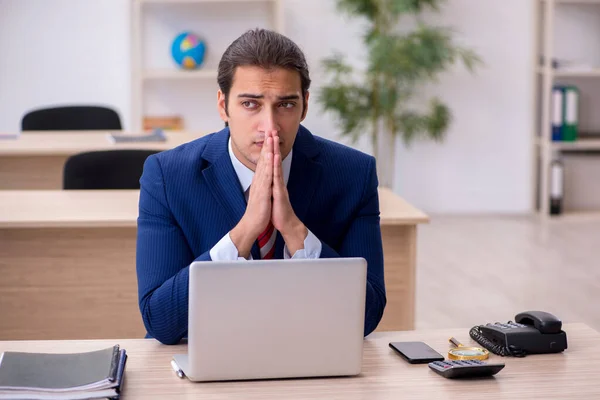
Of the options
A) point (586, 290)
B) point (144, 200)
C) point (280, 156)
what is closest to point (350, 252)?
point (280, 156)

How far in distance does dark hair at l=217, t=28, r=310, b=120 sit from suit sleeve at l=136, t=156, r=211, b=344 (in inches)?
10.7

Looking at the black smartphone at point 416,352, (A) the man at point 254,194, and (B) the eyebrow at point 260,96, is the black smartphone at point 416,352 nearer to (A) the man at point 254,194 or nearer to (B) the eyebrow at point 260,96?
(A) the man at point 254,194

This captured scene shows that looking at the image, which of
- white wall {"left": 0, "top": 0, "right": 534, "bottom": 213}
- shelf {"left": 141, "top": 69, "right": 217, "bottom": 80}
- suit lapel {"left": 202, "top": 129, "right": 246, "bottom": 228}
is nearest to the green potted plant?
white wall {"left": 0, "top": 0, "right": 534, "bottom": 213}

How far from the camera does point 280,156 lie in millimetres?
1909

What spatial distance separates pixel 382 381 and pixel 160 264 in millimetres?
569

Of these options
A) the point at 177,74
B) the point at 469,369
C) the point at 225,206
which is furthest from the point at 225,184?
the point at 177,74

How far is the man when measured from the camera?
74.8 inches

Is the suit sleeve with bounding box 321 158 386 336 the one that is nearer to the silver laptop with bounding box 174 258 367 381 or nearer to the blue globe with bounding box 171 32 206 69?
the silver laptop with bounding box 174 258 367 381

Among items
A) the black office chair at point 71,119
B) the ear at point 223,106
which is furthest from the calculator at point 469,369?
the black office chair at point 71,119

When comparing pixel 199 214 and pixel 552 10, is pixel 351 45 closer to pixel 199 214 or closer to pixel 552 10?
pixel 552 10

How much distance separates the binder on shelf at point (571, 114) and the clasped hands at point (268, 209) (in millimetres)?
4848

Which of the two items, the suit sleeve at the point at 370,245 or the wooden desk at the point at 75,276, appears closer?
the suit sleeve at the point at 370,245

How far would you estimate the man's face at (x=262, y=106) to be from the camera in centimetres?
194

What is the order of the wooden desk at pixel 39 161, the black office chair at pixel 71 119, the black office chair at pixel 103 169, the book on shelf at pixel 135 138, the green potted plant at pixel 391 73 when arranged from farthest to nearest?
the green potted plant at pixel 391 73, the black office chair at pixel 71 119, the book on shelf at pixel 135 138, the wooden desk at pixel 39 161, the black office chair at pixel 103 169
